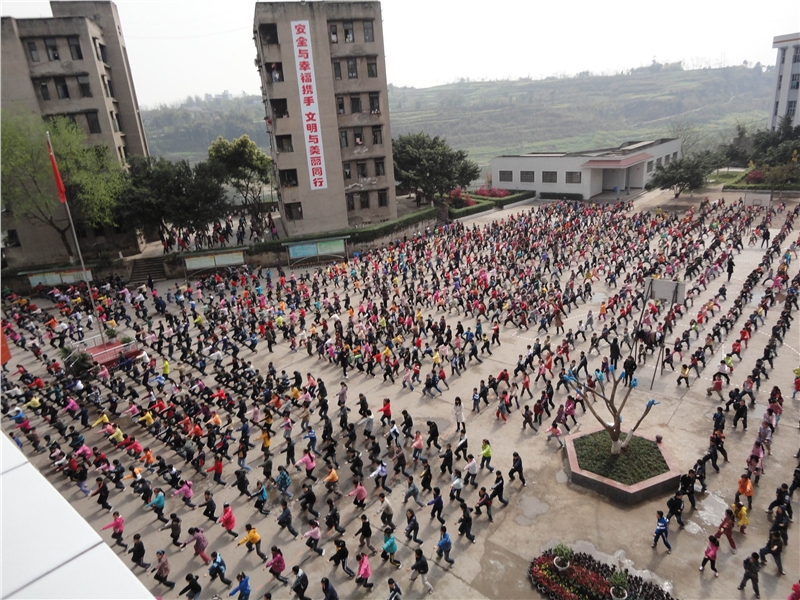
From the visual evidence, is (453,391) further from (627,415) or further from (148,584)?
(148,584)

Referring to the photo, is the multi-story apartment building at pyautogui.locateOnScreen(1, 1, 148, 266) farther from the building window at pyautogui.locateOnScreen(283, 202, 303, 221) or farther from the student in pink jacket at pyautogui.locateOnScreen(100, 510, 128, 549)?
the student in pink jacket at pyautogui.locateOnScreen(100, 510, 128, 549)

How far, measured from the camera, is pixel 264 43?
31609 mm

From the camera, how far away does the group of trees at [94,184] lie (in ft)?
90.3

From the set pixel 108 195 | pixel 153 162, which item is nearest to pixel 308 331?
pixel 108 195

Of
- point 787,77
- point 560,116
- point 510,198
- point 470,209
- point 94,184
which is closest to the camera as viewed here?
point 94,184

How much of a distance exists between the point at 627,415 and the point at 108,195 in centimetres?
2890

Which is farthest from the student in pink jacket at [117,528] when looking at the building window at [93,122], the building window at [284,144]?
the building window at [93,122]

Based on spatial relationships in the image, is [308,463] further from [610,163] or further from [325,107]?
[610,163]

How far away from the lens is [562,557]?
9078mm

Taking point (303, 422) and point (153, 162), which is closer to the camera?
point (303, 422)

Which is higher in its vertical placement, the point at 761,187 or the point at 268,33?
the point at 268,33

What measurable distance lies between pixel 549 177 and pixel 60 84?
3833 centimetres

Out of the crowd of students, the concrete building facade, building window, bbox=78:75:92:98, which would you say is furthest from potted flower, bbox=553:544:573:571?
the concrete building facade

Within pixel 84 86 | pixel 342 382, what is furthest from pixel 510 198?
pixel 342 382
